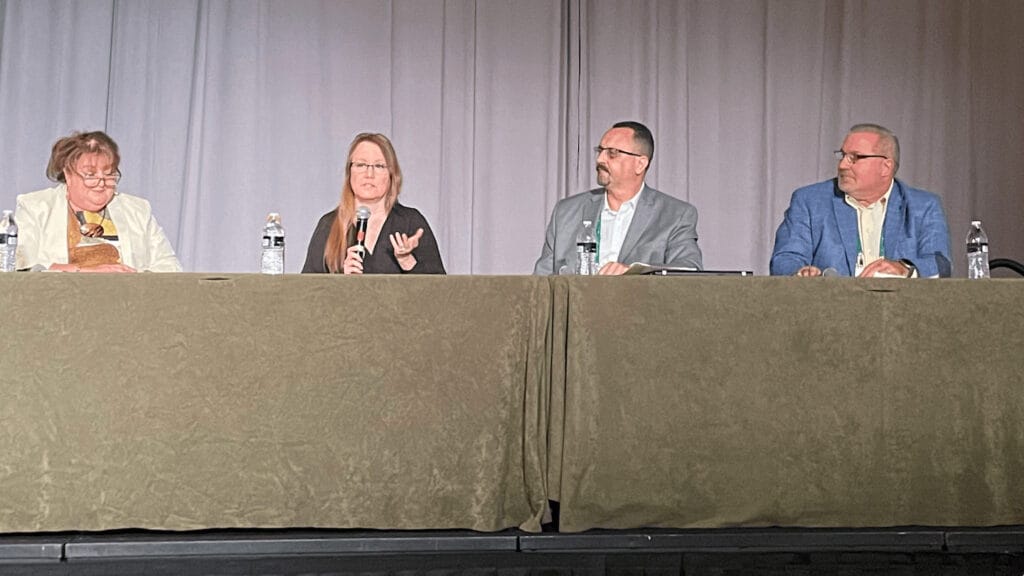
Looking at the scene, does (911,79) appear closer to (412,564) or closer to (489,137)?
(489,137)

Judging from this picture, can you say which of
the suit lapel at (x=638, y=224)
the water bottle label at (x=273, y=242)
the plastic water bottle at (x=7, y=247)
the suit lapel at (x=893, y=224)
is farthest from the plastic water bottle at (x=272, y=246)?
the suit lapel at (x=893, y=224)

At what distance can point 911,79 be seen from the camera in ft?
19.5

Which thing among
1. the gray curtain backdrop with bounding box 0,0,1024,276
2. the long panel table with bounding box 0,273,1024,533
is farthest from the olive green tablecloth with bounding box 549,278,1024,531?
the gray curtain backdrop with bounding box 0,0,1024,276

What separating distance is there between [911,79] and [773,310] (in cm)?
381

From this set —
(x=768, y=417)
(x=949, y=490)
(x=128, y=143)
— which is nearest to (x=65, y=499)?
(x=768, y=417)

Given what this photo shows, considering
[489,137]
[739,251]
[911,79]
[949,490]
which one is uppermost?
[911,79]

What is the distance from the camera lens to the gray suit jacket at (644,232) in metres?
3.76

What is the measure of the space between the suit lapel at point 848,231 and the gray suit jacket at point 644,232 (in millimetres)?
453

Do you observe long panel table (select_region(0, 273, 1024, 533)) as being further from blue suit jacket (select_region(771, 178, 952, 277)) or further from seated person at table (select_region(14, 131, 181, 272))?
seated person at table (select_region(14, 131, 181, 272))

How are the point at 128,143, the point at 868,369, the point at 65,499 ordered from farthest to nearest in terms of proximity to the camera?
1. the point at 128,143
2. the point at 868,369
3. the point at 65,499

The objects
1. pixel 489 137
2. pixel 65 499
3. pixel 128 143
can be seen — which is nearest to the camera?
pixel 65 499

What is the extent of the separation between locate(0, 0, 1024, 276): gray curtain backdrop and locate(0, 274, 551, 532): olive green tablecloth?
116 inches

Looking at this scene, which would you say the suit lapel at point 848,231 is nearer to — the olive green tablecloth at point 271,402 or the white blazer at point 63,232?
the olive green tablecloth at point 271,402

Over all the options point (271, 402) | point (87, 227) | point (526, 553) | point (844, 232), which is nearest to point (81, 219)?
point (87, 227)
